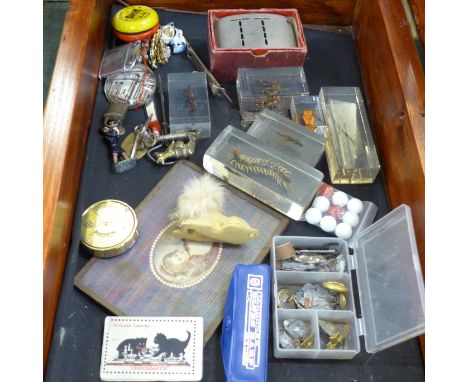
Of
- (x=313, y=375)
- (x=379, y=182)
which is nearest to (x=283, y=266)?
(x=313, y=375)

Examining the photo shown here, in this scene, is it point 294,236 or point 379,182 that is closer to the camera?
point 294,236

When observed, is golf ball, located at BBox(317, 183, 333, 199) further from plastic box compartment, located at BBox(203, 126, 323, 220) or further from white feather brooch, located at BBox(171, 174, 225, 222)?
white feather brooch, located at BBox(171, 174, 225, 222)

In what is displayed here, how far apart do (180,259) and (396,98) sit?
0.68 m

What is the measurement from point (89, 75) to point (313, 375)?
93 centimetres

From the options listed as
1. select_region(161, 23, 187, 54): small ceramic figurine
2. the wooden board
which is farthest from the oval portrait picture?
select_region(161, 23, 187, 54): small ceramic figurine

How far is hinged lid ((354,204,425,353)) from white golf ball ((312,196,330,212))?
110 mm

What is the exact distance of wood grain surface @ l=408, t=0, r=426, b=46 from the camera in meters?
1.31

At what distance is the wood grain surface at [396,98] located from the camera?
3.71ft

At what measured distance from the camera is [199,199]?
1167 mm

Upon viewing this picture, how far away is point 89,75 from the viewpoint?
131cm

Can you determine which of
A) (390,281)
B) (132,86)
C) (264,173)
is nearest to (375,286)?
(390,281)

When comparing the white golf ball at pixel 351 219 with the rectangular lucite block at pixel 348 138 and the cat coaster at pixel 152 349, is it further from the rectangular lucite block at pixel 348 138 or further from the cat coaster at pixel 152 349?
the cat coaster at pixel 152 349

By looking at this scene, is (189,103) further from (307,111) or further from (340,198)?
(340,198)

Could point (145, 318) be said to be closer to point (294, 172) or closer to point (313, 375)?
point (313, 375)
